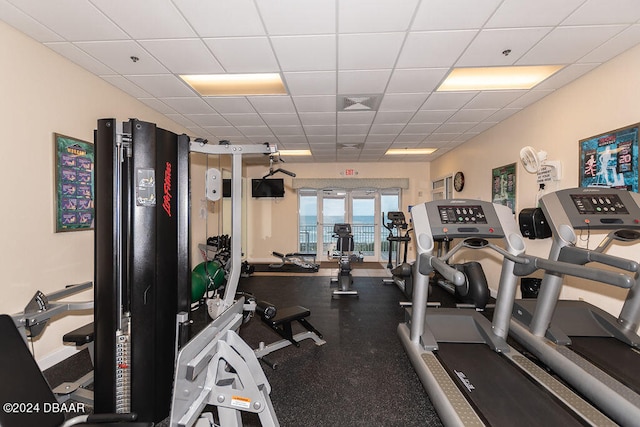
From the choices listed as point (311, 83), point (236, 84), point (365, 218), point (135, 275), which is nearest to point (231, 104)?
point (236, 84)

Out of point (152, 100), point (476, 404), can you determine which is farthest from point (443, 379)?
point (152, 100)

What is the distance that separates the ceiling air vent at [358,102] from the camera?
3107 mm

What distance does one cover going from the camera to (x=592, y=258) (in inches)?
73.6

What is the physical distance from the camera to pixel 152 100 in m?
3.25

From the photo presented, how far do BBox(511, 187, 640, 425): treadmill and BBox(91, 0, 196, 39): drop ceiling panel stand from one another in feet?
10.0

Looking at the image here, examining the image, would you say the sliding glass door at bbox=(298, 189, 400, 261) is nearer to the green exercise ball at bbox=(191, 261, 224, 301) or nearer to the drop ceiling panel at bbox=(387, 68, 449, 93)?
the green exercise ball at bbox=(191, 261, 224, 301)

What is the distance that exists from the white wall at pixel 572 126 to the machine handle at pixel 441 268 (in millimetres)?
1704

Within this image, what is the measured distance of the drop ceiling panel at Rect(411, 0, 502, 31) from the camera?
1732 millimetres

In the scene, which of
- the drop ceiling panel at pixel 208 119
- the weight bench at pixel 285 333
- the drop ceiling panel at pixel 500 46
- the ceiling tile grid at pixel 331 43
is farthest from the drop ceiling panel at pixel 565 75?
the drop ceiling panel at pixel 208 119

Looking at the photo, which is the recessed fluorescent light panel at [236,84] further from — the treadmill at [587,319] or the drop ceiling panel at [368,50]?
the treadmill at [587,319]

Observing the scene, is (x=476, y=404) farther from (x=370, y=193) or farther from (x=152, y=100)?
(x=370, y=193)

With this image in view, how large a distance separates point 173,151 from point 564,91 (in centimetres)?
371

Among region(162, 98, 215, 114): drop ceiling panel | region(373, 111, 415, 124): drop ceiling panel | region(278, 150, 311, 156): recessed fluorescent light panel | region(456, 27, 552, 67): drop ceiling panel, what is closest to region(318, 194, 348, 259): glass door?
region(278, 150, 311, 156): recessed fluorescent light panel

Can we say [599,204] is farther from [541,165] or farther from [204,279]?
[204,279]
